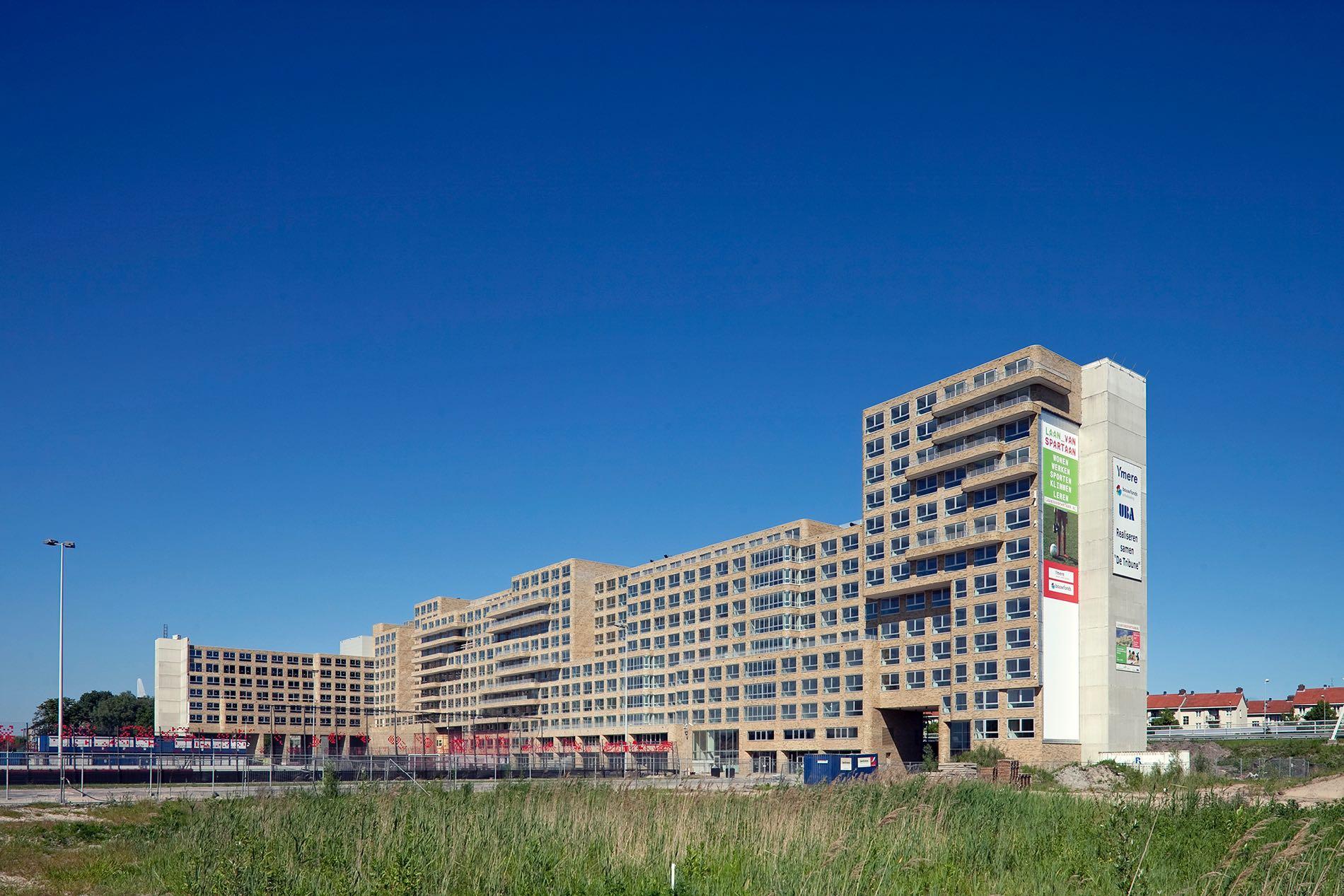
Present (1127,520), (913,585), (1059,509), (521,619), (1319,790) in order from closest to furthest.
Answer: (1319,790) < (1059,509) < (1127,520) < (913,585) < (521,619)

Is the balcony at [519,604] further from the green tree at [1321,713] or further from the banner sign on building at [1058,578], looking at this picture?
the green tree at [1321,713]

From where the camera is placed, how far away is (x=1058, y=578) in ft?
269

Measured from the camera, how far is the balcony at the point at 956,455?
280 feet

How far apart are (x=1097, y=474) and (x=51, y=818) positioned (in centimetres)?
7246

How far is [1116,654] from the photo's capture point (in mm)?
82250

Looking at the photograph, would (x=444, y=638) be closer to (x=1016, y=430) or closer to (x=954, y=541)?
(x=954, y=541)

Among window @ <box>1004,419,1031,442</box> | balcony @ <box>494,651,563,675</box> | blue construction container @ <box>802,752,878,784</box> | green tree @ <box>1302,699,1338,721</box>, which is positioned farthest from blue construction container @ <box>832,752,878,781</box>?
green tree @ <box>1302,699,1338,721</box>

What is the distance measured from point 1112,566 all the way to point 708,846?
69260 millimetres

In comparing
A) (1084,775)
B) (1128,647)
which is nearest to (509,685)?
(1128,647)

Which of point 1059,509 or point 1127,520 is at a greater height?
point 1059,509

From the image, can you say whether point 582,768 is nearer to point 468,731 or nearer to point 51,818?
point 51,818

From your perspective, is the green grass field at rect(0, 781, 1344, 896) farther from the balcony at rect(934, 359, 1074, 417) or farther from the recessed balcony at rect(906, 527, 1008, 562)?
the balcony at rect(934, 359, 1074, 417)

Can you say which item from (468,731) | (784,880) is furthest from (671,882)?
(468,731)

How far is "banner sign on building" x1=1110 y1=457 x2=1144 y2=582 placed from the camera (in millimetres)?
84188
